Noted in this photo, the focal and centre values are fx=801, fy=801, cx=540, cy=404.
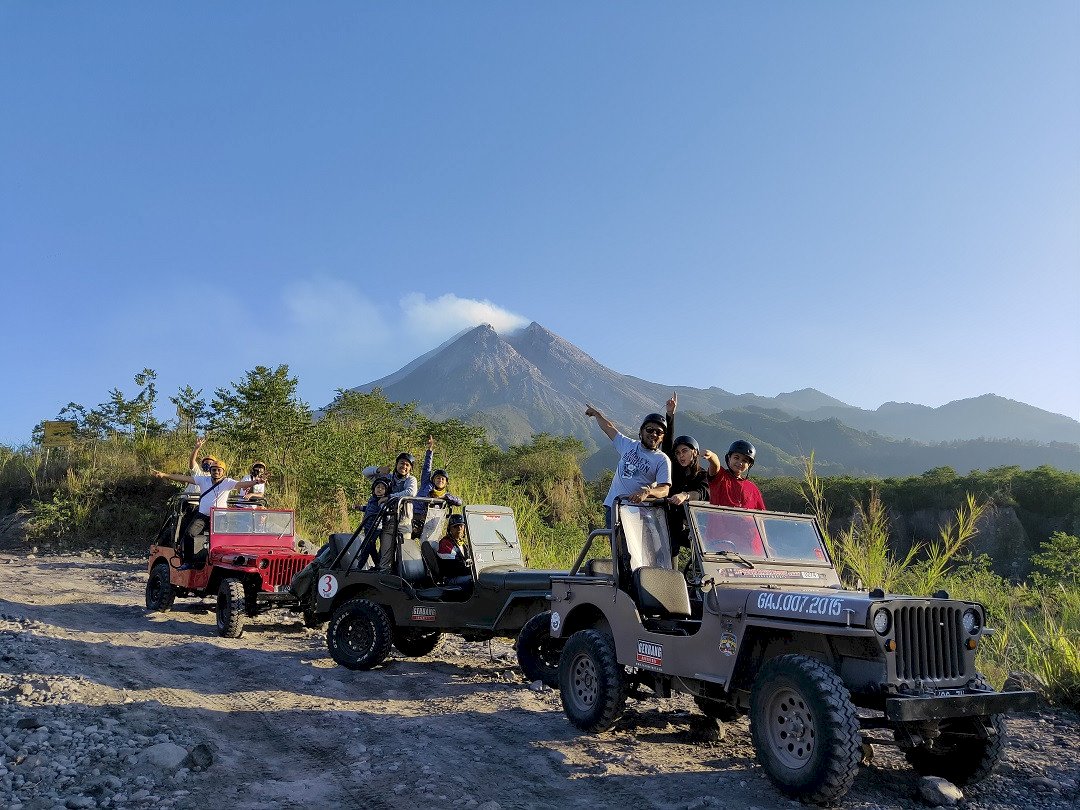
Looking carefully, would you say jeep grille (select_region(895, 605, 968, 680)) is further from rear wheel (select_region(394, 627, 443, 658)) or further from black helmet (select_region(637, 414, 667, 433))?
rear wheel (select_region(394, 627, 443, 658))

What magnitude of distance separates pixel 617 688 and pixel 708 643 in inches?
35.4

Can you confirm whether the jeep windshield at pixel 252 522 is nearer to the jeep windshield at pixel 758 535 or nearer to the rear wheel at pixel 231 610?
the rear wheel at pixel 231 610

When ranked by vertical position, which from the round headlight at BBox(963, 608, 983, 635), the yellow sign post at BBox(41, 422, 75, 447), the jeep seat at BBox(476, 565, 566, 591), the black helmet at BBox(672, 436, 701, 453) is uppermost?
the yellow sign post at BBox(41, 422, 75, 447)

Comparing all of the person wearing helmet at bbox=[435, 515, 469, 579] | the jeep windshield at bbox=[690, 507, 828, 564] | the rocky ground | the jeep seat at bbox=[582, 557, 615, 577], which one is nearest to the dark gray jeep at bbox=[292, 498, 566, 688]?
the person wearing helmet at bbox=[435, 515, 469, 579]

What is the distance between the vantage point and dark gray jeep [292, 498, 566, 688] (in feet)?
27.1

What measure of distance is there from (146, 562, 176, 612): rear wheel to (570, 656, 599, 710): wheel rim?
7.69 m

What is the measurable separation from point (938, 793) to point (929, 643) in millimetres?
923

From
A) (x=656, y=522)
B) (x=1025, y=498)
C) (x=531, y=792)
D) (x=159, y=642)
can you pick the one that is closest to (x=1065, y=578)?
(x=656, y=522)

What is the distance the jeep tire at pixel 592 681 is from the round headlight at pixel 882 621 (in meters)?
2.12

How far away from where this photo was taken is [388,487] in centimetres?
1031

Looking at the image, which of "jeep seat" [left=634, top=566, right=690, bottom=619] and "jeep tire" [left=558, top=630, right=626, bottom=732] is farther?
"jeep seat" [left=634, top=566, right=690, bottom=619]

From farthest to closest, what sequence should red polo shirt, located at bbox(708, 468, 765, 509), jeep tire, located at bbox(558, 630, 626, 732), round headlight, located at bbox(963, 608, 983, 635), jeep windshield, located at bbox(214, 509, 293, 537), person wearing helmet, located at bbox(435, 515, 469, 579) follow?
1. jeep windshield, located at bbox(214, 509, 293, 537)
2. person wearing helmet, located at bbox(435, 515, 469, 579)
3. red polo shirt, located at bbox(708, 468, 765, 509)
4. jeep tire, located at bbox(558, 630, 626, 732)
5. round headlight, located at bbox(963, 608, 983, 635)

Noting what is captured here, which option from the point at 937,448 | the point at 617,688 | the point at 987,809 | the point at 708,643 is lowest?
the point at 987,809

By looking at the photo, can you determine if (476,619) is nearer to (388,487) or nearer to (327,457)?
(388,487)
